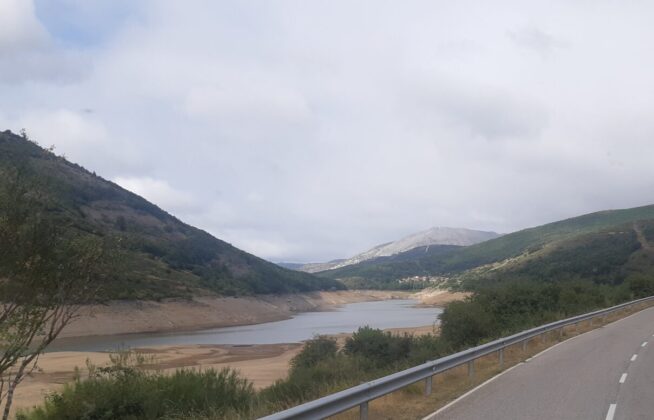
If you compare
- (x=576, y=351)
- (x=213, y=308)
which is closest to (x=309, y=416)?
(x=576, y=351)

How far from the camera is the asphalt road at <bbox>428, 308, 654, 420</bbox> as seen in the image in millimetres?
8953

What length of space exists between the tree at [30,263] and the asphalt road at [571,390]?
27.1 ft

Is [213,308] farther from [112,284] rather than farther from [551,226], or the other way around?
[551,226]

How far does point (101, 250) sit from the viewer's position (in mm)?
14219

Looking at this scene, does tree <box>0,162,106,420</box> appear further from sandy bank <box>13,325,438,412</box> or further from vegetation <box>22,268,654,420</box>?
sandy bank <box>13,325,438,412</box>

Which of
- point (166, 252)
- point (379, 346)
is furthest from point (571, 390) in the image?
point (166, 252)

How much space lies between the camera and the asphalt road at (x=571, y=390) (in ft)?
29.4

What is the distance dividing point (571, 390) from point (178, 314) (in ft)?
199

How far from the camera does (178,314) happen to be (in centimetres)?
6756

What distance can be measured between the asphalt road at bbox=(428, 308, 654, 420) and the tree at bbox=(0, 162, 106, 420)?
827 centimetres

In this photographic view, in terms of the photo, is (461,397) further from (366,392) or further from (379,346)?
(379,346)

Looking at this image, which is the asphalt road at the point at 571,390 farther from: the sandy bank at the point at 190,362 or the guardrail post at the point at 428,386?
the sandy bank at the point at 190,362

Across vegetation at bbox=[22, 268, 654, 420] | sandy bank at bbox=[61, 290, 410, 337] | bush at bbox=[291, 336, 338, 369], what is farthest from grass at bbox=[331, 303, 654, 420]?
sandy bank at bbox=[61, 290, 410, 337]

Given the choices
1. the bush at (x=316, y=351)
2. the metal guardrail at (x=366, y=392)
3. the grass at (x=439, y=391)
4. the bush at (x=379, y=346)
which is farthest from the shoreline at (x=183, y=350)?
the metal guardrail at (x=366, y=392)
